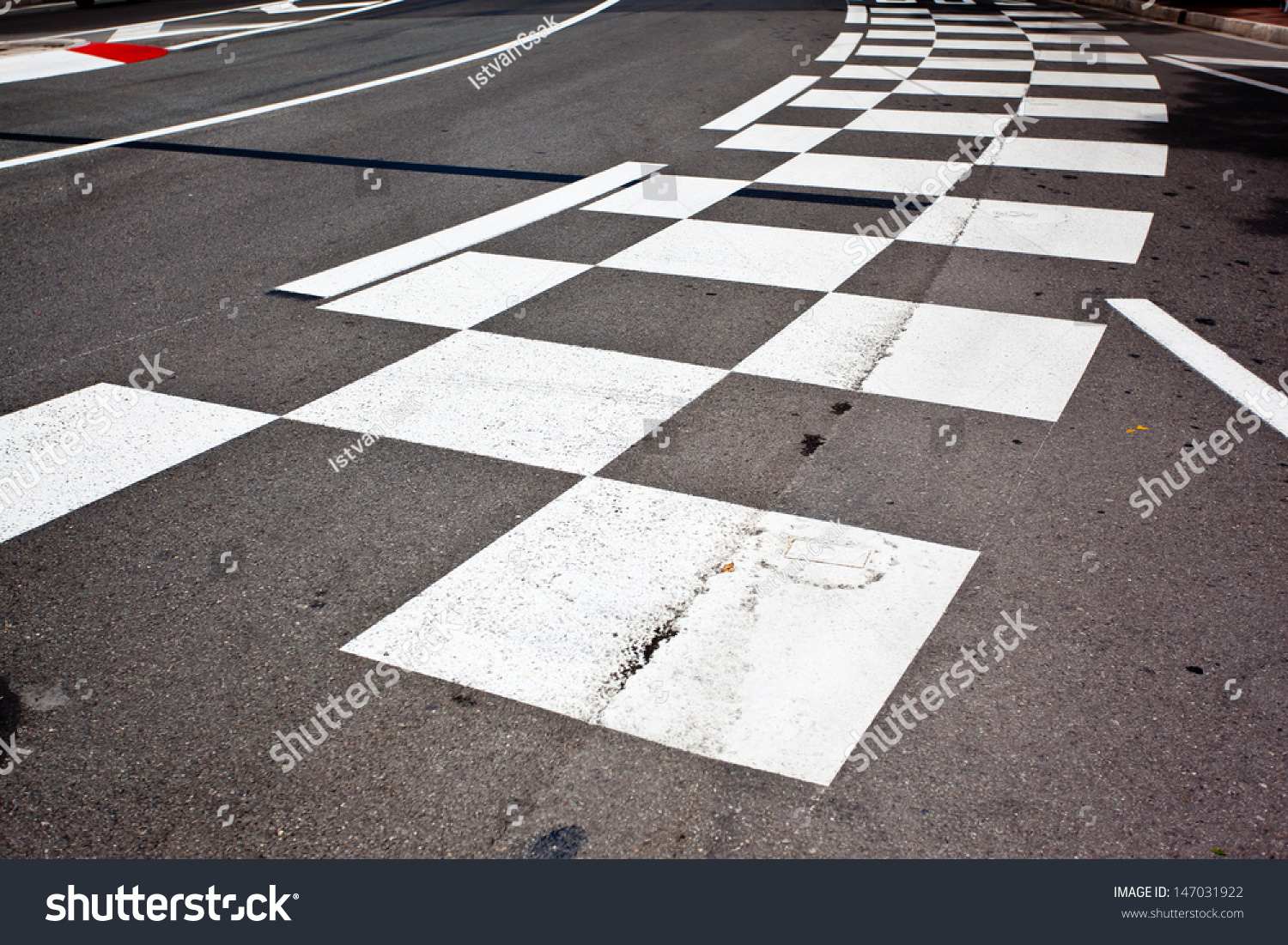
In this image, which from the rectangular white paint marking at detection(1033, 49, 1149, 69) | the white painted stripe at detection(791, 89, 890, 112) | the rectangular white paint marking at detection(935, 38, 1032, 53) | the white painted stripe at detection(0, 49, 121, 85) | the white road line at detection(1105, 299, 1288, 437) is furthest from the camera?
the rectangular white paint marking at detection(935, 38, 1032, 53)

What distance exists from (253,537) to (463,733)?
125 cm

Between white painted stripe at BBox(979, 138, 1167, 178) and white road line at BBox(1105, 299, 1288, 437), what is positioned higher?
white painted stripe at BBox(979, 138, 1167, 178)

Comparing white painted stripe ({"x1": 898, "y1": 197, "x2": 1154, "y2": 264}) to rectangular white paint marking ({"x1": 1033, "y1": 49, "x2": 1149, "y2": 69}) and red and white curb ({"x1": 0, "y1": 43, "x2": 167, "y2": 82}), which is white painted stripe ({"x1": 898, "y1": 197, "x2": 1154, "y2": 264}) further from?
red and white curb ({"x1": 0, "y1": 43, "x2": 167, "y2": 82})

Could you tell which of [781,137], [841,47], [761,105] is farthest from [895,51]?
[781,137]

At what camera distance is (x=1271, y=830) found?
2225mm

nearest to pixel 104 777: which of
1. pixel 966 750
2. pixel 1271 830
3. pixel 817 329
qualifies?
pixel 966 750

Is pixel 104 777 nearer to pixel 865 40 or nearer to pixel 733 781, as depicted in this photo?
pixel 733 781

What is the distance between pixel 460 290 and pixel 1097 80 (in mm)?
8104

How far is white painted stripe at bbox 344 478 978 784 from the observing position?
259 cm

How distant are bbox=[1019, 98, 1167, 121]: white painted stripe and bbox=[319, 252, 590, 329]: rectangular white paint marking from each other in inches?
219

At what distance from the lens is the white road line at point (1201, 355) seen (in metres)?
4.05

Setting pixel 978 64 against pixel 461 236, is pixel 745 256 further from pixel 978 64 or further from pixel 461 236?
pixel 978 64

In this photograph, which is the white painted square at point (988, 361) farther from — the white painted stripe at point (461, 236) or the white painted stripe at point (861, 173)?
the white painted stripe at point (461, 236)

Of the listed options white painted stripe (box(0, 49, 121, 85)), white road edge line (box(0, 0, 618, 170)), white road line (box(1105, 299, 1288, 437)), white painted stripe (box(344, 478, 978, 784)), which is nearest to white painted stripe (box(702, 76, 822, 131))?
white road edge line (box(0, 0, 618, 170))
